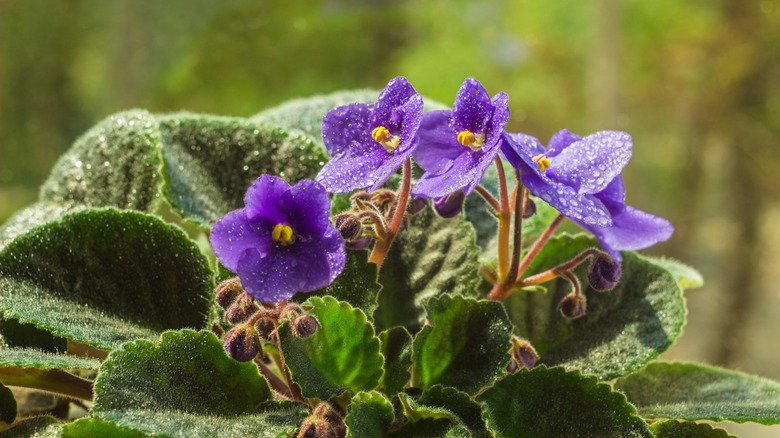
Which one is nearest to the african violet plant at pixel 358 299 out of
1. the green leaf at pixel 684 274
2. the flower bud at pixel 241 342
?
the flower bud at pixel 241 342

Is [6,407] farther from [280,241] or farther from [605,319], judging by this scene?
[605,319]

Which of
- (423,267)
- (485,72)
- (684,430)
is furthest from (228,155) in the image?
(485,72)

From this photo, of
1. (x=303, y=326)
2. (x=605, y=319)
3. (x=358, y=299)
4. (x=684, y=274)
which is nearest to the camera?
(x=303, y=326)

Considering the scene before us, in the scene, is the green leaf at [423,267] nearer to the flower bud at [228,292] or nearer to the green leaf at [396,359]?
the green leaf at [396,359]

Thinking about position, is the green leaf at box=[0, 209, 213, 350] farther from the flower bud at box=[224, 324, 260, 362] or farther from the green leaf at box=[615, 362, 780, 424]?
the green leaf at box=[615, 362, 780, 424]

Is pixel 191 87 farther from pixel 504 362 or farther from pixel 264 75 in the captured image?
pixel 504 362

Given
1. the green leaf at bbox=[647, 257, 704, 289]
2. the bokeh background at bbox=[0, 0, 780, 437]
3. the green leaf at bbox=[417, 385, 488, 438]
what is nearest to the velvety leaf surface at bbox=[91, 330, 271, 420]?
the green leaf at bbox=[417, 385, 488, 438]

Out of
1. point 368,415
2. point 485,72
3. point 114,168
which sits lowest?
point 368,415
